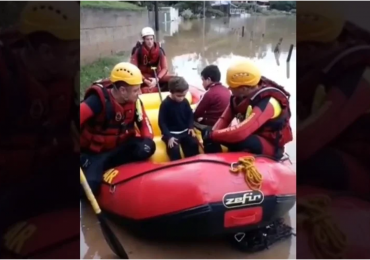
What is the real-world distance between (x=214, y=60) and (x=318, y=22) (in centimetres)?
974

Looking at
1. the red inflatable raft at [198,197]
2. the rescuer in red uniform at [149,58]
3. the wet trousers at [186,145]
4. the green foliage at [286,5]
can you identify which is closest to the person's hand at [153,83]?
the rescuer in red uniform at [149,58]

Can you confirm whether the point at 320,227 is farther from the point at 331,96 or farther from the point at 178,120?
the point at 178,120

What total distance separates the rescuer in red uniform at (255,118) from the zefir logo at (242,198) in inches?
12.7

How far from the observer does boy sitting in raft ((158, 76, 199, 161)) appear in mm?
2566

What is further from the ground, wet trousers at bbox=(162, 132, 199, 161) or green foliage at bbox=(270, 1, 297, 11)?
green foliage at bbox=(270, 1, 297, 11)

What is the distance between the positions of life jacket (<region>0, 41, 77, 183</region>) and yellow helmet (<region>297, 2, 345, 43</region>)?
52 cm

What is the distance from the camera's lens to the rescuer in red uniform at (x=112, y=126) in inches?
91.3

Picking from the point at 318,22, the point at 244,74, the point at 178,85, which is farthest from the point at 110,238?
the point at 318,22

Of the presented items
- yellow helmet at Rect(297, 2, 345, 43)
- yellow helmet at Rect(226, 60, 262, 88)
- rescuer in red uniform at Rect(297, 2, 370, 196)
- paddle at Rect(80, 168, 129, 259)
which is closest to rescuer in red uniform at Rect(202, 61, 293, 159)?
yellow helmet at Rect(226, 60, 262, 88)

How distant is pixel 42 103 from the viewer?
1028 mm

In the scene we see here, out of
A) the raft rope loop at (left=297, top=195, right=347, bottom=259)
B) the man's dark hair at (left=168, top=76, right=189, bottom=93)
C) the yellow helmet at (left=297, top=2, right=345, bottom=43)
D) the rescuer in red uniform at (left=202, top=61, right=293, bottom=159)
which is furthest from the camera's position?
the man's dark hair at (left=168, top=76, right=189, bottom=93)

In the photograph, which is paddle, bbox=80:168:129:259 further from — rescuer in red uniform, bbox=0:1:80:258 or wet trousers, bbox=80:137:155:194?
rescuer in red uniform, bbox=0:1:80:258

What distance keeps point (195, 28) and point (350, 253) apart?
18305 mm

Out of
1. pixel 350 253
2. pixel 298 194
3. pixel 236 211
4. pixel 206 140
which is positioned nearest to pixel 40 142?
pixel 298 194
